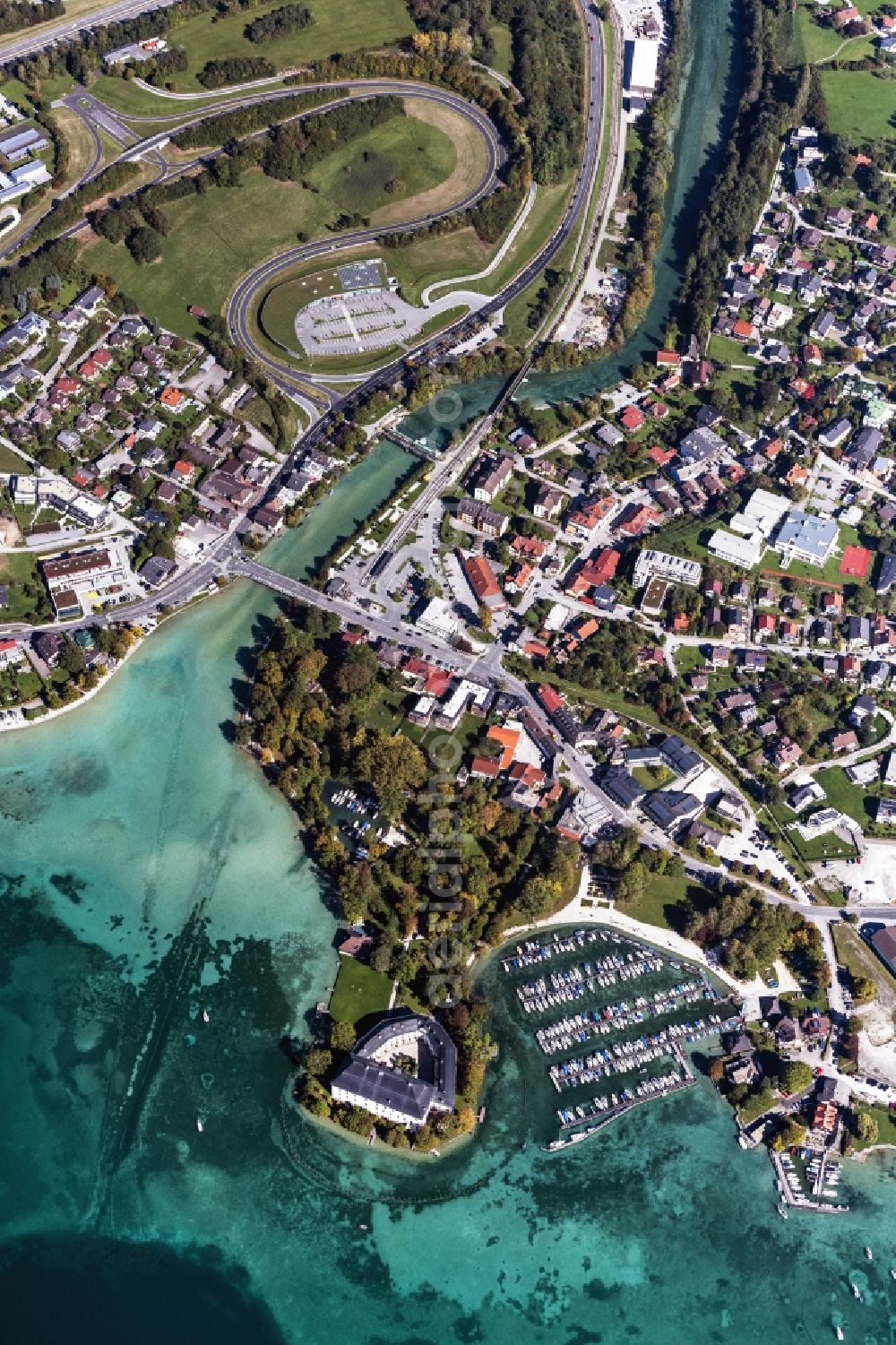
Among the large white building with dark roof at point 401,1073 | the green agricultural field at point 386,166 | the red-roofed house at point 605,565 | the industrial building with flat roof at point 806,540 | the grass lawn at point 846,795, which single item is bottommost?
the large white building with dark roof at point 401,1073

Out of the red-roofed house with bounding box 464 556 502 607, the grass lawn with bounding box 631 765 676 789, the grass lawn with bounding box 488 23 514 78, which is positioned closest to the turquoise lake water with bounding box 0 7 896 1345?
the grass lawn with bounding box 631 765 676 789

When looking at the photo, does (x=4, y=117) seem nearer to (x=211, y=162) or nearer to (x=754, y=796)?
(x=211, y=162)

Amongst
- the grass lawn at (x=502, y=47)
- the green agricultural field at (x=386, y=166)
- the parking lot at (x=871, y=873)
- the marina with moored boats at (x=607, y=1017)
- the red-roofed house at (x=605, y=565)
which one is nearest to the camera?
the marina with moored boats at (x=607, y=1017)

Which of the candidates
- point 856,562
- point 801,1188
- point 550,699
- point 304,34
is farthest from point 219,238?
point 801,1188

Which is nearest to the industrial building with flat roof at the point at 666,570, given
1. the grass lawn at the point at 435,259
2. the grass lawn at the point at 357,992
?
the grass lawn at the point at 357,992

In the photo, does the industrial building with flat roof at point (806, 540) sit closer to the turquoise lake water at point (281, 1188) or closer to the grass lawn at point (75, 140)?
the turquoise lake water at point (281, 1188)

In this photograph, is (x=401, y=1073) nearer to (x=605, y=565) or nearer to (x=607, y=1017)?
(x=607, y=1017)

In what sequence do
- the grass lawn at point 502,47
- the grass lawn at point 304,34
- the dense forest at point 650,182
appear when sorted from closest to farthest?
the dense forest at point 650,182, the grass lawn at point 304,34, the grass lawn at point 502,47

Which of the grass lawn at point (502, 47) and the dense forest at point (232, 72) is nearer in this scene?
the dense forest at point (232, 72)
